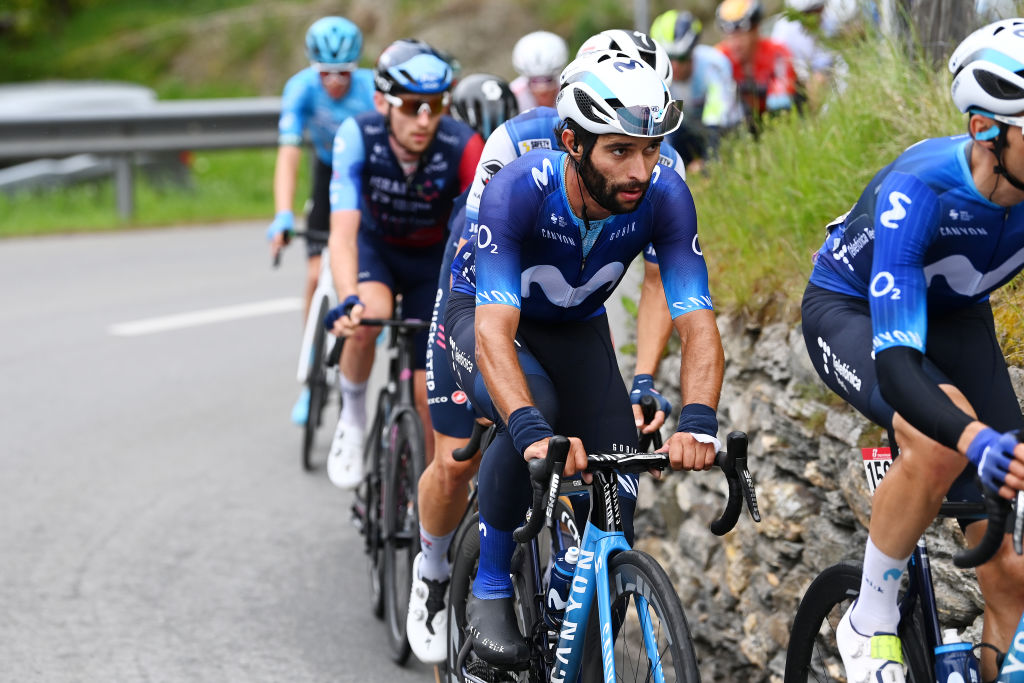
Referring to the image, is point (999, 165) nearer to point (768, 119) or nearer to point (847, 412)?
point (847, 412)

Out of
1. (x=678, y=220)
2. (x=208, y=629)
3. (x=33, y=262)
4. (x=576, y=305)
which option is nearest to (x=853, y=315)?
(x=678, y=220)

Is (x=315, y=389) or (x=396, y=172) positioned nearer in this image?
(x=396, y=172)

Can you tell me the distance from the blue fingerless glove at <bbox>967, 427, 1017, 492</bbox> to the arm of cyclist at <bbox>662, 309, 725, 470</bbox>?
0.75 meters

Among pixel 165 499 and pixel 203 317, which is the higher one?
pixel 203 317

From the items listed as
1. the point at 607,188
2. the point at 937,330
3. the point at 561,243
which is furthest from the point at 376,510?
the point at 937,330

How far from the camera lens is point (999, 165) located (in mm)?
3359

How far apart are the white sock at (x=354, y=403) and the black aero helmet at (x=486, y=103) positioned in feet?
4.78

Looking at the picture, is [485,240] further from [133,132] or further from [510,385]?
[133,132]

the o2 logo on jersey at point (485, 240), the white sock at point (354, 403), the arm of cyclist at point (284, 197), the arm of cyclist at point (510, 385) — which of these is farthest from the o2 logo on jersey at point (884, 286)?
the arm of cyclist at point (284, 197)

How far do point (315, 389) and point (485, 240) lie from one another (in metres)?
4.46

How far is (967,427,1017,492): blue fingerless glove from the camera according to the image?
2977mm

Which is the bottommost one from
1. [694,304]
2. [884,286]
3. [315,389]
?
[315,389]

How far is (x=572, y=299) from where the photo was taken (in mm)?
4215

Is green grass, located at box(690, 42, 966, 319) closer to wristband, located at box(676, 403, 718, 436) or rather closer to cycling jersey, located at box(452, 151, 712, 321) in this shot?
cycling jersey, located at box(452, 151, 712, 321)
